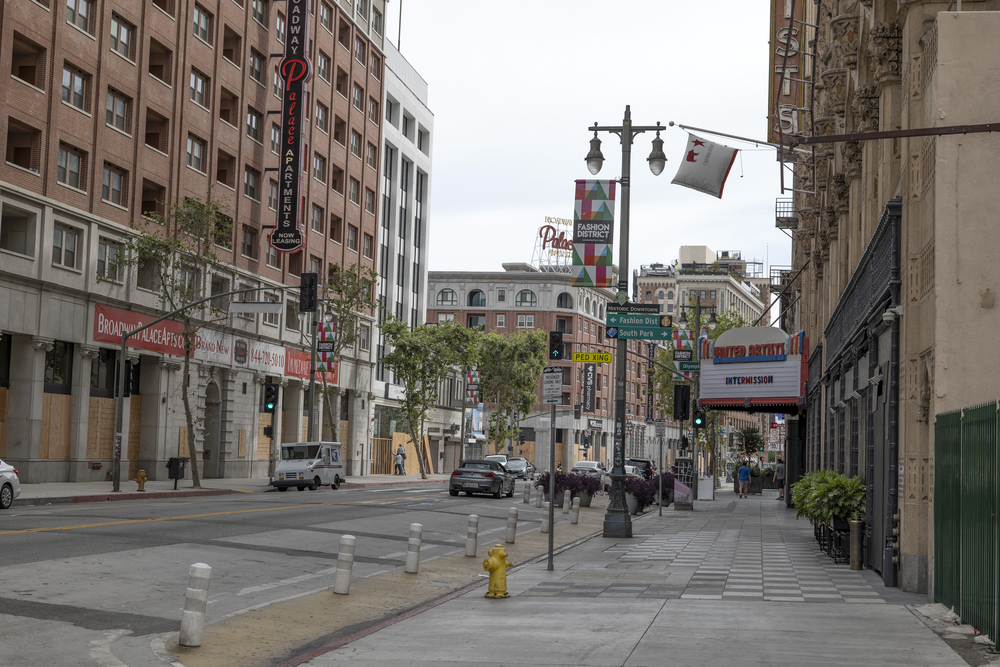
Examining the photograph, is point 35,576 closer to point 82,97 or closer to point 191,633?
point 191,633

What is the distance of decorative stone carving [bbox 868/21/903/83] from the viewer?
57.2ft

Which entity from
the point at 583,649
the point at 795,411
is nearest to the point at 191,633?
the point at 583,649

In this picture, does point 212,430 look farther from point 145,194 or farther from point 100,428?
point 145,194

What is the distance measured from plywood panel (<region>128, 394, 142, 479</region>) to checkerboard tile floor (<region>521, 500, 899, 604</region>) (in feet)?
82.4

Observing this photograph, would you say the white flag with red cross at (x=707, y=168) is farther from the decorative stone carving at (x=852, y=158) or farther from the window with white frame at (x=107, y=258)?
the window with white frame at (x=107, y=258)

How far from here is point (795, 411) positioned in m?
Result: 45.2

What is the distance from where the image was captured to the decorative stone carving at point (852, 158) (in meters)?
23.4

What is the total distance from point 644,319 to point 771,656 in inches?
612

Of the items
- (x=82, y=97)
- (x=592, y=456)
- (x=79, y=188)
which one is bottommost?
(x=592, y=456)

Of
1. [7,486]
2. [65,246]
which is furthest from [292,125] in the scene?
[7,486]

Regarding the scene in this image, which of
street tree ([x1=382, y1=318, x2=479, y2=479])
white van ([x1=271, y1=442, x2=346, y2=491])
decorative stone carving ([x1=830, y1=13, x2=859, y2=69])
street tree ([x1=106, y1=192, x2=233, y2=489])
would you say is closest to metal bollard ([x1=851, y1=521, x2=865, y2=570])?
decorative stone carving ([x1=830, y1=13, x2=859, y2=69])

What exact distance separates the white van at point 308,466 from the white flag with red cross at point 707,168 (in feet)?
87.0

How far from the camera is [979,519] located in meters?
10.6

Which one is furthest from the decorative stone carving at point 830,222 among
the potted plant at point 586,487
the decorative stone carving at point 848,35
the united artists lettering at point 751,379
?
the potted plant at point 586,487
